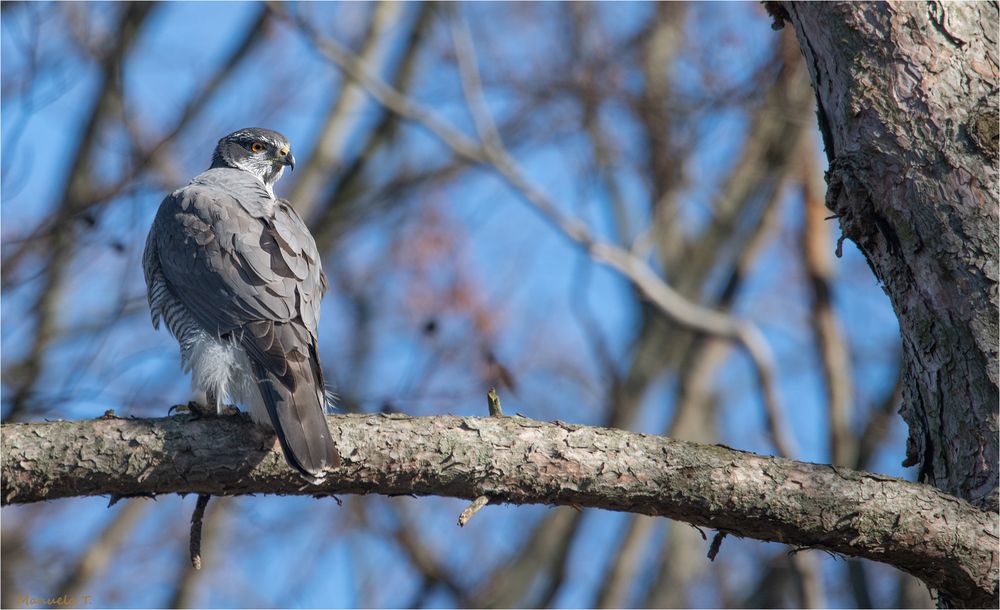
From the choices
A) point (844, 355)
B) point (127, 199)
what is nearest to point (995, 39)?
point (844, 355)

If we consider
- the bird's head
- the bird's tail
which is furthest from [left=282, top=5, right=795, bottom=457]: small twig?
the bird's tail

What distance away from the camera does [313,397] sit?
324cm

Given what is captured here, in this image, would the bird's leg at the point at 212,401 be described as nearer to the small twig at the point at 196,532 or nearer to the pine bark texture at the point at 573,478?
the pine bark texture at the point at 573,478

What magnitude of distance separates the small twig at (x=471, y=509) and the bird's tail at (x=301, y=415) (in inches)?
16.3

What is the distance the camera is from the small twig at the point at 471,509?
9.05 ft

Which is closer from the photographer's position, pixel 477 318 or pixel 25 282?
pixel 25 282

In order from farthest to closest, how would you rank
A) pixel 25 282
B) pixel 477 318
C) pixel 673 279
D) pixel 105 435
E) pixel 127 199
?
pixel 673 279, pixel 477 318, pixel 127 199, pixel 25 282, pixel 105 435

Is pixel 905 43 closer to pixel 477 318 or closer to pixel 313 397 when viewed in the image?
pixel 313 397

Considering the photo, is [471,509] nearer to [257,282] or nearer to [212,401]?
[212,401]

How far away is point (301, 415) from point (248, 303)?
79cm

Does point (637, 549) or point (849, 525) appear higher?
point (637, 549)

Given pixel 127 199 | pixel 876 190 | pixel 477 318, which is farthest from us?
pixel 477 318

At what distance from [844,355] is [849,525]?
4.50 meters

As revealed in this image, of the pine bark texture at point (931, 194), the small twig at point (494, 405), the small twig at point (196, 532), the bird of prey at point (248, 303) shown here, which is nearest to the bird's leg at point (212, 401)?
the bird of prey at point (248, 303)
